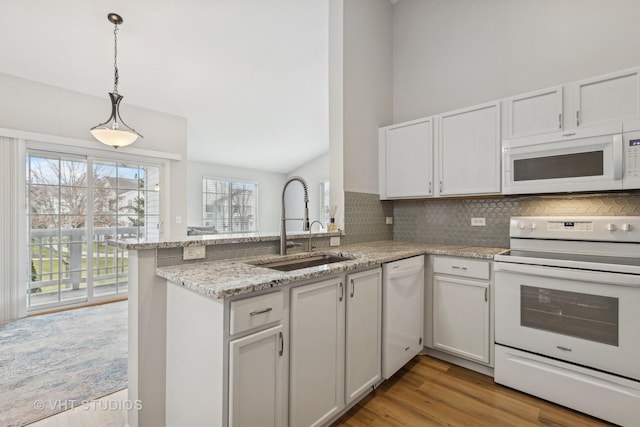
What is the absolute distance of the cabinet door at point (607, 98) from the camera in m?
1.87

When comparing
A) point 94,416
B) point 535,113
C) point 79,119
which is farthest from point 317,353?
point 79,119

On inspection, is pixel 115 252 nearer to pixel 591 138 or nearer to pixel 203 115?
pixel 203 115

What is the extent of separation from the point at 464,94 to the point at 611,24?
3.55 feet

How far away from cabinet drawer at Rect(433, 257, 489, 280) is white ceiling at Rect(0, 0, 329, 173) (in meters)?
3.02

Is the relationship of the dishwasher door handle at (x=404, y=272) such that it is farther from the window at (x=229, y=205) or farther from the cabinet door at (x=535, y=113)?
the window at (x=229, y=205)

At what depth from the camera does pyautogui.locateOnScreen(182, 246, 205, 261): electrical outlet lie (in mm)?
1628

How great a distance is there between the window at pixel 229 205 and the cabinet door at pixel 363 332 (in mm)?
5631

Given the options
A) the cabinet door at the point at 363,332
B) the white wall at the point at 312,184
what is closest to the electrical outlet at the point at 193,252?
the cabinet door at the point at 363,332

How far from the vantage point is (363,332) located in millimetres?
1842

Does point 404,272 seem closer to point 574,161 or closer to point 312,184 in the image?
point 574,161

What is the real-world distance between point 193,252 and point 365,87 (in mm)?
2412

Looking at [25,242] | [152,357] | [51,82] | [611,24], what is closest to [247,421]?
[152,357]

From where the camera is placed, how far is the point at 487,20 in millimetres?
2830

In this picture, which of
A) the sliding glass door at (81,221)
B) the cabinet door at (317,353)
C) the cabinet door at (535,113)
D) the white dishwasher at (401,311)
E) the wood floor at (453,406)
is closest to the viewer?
the cabinet door at (317,353)
